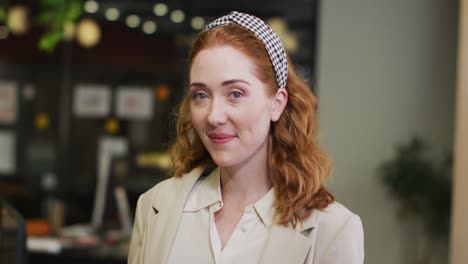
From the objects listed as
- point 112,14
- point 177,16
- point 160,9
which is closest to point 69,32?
point 112,14

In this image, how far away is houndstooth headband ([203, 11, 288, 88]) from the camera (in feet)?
5.33

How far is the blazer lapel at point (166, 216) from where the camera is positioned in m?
1.68

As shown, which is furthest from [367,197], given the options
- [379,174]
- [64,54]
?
[64,54]

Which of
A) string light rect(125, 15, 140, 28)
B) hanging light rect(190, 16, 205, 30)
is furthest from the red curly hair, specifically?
string light rect(125, 15, 140, 28)

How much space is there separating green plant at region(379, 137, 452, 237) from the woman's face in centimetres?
373

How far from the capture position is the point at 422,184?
5105 mm

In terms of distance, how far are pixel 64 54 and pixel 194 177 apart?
5.14 meters

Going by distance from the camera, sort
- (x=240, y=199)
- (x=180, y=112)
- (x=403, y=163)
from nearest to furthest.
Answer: (x=240, y=199) < (x=180, y=112) < (x=403, y=163)

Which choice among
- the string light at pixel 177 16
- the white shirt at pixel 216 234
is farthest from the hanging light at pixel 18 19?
the white shirt at pixel 216 234

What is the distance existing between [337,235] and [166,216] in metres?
0.45

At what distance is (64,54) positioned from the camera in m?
6.63

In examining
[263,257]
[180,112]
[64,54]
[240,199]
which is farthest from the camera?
[64,54]

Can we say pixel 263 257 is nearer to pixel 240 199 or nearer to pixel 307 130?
pixel 240 199

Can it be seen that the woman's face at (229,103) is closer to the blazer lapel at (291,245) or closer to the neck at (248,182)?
the neck at (248,182)
